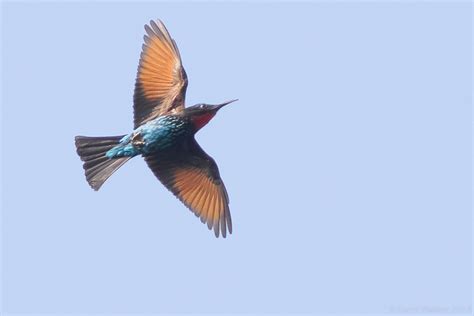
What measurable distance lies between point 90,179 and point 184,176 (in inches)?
48.1

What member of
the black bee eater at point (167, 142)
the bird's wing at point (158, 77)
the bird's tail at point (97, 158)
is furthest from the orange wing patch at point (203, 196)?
the bird's tail at point (97, 158)

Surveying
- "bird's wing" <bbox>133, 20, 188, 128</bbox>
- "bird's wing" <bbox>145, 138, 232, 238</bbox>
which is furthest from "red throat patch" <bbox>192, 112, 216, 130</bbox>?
"bird's wing" <bbox>133, 20, 188, 128</bbox>

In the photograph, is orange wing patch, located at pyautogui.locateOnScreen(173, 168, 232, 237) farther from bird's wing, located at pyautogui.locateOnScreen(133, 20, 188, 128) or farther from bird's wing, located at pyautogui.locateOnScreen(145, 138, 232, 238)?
bird's wing, located at pyautogui.locateOnScreen(133, 20, 188, 128)

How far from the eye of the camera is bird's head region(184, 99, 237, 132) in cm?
974

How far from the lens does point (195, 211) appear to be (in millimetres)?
10609

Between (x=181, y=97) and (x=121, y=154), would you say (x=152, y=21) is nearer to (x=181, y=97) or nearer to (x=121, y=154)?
(x=181, y=97)

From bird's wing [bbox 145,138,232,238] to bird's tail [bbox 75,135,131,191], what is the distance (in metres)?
0.52

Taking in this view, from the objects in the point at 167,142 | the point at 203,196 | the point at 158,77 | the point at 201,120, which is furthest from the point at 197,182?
the point at 158,77

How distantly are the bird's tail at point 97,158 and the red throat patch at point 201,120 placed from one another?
2.66ft

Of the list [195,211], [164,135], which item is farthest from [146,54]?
[195,211]

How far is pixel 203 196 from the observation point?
35.2 ft

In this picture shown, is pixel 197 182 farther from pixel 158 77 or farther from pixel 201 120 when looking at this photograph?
pixel 158 77

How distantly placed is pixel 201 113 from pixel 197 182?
1.14 meters

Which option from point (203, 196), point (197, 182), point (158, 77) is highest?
point (158, 77)
